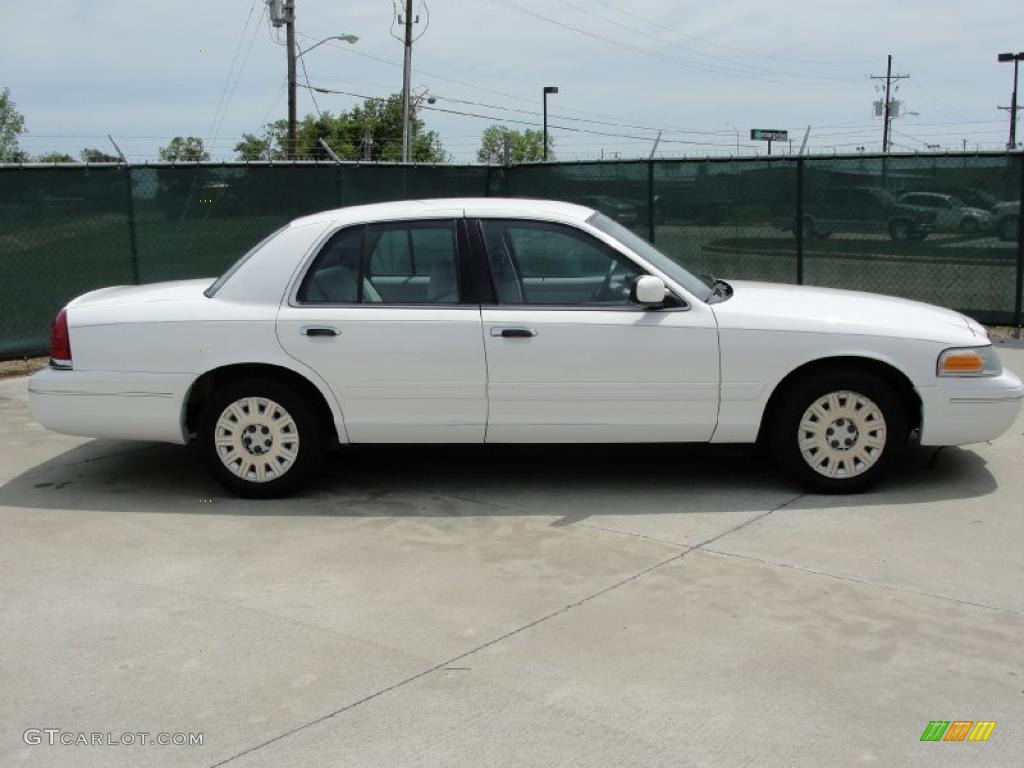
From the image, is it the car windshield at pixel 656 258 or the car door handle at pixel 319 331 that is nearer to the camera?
the car door handle at pixel 319 331

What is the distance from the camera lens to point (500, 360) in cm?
595

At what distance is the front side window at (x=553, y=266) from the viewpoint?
6047 mm

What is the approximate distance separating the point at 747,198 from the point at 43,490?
27.7 ft

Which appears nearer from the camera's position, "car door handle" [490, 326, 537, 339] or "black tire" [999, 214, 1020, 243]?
"car door handle" [490, 326, 537, 339]

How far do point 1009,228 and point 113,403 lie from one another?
8690mm

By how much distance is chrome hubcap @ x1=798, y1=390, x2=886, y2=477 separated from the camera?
19.6 feet

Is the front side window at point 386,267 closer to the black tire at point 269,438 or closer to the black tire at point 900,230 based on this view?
the black tire at point 269,438

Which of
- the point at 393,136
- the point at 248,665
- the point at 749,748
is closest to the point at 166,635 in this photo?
the point at 248,665

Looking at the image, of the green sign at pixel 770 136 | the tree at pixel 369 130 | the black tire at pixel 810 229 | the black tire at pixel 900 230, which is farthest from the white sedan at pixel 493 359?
the tree at pixel 369 130

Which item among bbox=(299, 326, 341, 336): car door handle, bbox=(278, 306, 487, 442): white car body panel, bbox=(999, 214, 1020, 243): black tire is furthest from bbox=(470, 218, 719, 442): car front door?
bbox=(999, 214, 1020, 243): black tire

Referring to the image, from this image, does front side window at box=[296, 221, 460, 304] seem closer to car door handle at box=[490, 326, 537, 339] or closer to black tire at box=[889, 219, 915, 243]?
car door handle at box=[490, 326, 537, 339]

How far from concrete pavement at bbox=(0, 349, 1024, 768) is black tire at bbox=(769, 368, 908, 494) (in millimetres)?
136

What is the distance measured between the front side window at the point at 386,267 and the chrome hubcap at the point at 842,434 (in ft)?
6.62

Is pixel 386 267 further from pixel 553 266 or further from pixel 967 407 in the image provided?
pixel 967 407
